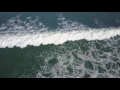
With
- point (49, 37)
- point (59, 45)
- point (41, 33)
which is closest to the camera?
point (59, 45)

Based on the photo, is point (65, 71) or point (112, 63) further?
point (112, 63)

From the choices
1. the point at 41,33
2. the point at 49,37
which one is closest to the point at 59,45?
the point at 49,37

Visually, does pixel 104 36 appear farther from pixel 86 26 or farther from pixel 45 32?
pixel 45 32

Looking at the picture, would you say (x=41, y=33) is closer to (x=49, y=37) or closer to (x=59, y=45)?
(x=49, y=37)

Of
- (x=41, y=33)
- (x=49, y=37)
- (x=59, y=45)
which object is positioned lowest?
(x=59, y=45)

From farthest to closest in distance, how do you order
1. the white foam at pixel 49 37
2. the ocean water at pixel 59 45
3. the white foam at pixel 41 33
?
1. the white foam at pixel 41 33
2. the white foam at pixel 49 37
3. the ocean water at pixel 59 45

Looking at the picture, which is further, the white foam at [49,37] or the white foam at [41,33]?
the white foam at [41,33]

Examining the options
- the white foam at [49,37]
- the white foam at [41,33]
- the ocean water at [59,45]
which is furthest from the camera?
the white foam at [41,33]

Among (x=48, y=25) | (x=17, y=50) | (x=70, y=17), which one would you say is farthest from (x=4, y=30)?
(x=70, y=17)
